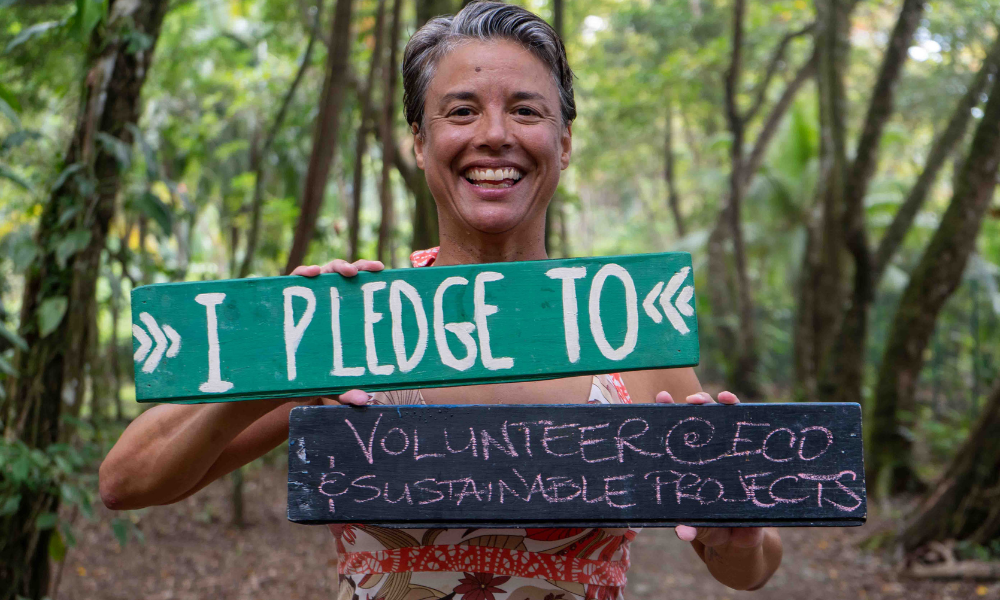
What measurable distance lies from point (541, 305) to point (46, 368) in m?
1.70

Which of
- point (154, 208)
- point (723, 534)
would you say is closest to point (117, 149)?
point (154, 208)

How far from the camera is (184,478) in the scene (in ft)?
3.98

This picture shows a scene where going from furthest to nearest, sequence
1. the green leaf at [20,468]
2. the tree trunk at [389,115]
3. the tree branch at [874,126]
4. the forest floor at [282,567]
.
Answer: the tree branch at [874,126], the forest floor at [282,567], the tree trunk at [389,115], the green leaf at [20,468]

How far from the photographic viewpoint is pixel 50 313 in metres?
2.12

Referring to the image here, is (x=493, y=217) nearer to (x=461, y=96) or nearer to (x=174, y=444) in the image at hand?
(x=461, y=96)

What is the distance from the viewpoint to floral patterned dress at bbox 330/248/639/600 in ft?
4.07

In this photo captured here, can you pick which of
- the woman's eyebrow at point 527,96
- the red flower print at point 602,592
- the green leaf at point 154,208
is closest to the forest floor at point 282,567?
the green leaf at point 154,208

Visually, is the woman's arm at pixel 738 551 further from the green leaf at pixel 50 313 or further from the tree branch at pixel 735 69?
the tree branch at pixel 735 69

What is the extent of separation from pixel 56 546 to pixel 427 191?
7.24ft

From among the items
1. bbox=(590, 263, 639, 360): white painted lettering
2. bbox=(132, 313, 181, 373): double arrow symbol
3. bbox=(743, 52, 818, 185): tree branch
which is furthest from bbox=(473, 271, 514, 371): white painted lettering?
bbox=(743, 52, 818, 185): tree branch

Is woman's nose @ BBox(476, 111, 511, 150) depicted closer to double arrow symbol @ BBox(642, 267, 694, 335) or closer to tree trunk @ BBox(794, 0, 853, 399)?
double arrow symbol @ BBox(642, 267, 694, 335)

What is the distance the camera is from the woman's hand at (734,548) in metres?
1.21

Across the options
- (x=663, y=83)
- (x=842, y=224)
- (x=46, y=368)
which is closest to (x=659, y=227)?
(x=663, y=83)

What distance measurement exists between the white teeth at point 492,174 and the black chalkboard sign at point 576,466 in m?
0.39
